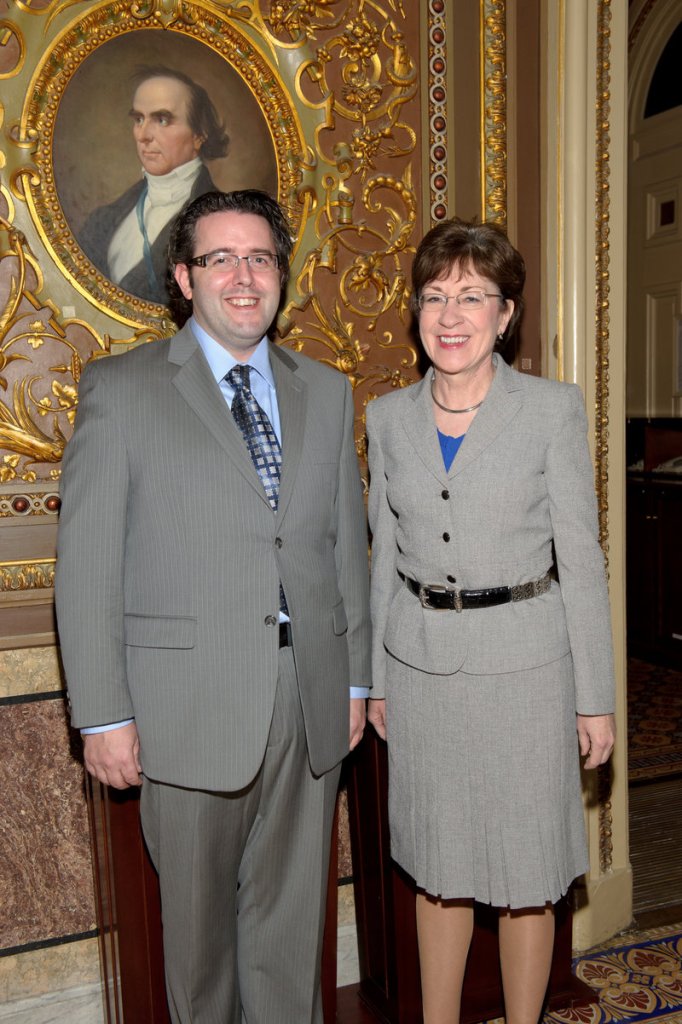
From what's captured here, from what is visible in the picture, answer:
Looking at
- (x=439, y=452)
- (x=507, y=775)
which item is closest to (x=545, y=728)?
(x=507, y=775)

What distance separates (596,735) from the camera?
2.21 m

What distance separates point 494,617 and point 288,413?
619 millimetres

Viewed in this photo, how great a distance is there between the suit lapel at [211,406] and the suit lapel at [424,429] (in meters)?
0.43

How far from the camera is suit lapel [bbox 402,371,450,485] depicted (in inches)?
86.1

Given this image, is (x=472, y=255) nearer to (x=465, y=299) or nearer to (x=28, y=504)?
(x=465, y=299)

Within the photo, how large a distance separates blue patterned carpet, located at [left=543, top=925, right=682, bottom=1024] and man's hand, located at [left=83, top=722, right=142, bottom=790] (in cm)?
148

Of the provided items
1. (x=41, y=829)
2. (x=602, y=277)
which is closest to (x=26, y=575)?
(x=41, y=829)

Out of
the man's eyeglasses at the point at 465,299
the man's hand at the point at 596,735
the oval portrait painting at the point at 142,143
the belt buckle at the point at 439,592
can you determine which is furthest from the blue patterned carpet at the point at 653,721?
the oval portrait painting at the point at 142,143

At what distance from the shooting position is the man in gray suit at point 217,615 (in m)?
1.92

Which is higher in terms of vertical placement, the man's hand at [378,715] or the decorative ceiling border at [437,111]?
the decorative ceiling border at [437,111]

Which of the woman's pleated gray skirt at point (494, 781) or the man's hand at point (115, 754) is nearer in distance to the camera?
the man's hand at point (115, 754)

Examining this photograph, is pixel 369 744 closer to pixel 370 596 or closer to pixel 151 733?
pixel 370 596

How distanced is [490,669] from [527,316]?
1.25m

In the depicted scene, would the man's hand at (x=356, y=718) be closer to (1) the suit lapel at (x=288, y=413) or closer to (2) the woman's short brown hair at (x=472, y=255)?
(1) the suit lapel at (x=288, y=413)
